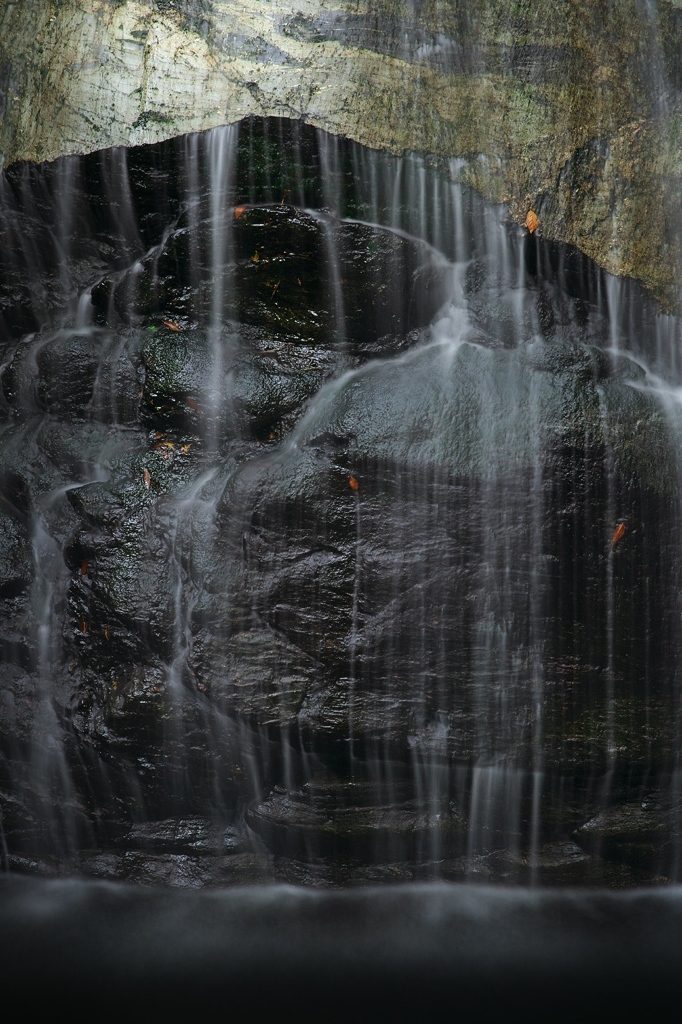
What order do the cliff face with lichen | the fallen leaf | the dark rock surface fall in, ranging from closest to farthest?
the dark rock surface
the fallen leaf
the cliff face with lichen

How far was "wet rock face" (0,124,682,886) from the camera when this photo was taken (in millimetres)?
4238

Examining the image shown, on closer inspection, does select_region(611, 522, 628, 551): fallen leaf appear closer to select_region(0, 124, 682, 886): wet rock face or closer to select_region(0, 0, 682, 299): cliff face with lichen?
select_region(0, 124, 682, 886): wet rock face

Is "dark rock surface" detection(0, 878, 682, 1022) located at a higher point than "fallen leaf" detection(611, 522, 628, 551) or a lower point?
lower

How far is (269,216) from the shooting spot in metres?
4.68

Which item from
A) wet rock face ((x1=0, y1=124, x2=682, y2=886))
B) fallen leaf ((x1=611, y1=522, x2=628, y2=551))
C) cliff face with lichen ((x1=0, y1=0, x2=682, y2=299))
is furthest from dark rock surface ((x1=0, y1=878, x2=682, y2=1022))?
cliff face with lichen ((x1=0, y1=0, x2=682, y2=299))

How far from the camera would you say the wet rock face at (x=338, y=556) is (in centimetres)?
424

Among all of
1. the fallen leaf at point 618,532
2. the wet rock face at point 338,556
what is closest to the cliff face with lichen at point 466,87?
the wet rock face at point 338,556

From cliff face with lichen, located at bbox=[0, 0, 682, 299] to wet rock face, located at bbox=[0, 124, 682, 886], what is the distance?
0.73 ft

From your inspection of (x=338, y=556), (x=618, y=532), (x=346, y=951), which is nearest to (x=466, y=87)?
(x=618, y=532)

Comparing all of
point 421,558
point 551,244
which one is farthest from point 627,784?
point 551,244

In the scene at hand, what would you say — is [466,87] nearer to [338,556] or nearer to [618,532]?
[618,532]

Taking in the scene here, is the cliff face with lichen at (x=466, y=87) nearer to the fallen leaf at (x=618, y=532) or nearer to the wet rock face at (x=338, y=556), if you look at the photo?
the wet rock face at (x=338, y=556)

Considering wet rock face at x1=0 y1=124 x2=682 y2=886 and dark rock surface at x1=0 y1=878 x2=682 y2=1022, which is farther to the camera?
wet rock face at x1=0 y1=124 x2=682 y2=886

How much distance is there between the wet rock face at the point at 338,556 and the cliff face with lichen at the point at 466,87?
224 mm
